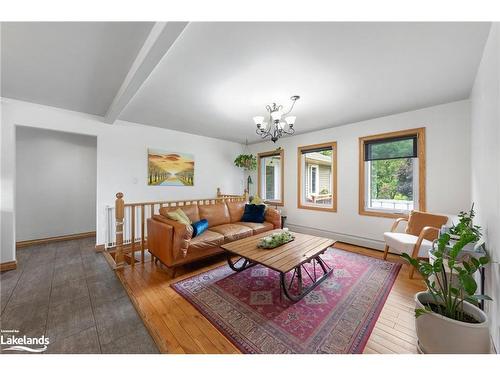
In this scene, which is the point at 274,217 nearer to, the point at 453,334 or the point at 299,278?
the point at 299,278

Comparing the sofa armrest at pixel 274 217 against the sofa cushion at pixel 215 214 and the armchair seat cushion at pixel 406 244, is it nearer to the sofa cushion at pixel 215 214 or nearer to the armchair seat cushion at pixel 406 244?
the sofa cushion at pixel 215 214

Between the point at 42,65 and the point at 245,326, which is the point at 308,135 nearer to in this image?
the point at 245,326

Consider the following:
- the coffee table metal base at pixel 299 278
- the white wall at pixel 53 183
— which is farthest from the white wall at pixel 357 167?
the white wall at pixel 53 183

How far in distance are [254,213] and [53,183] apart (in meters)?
4.28

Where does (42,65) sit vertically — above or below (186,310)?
above

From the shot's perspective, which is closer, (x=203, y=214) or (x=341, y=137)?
(x=203, y=214)

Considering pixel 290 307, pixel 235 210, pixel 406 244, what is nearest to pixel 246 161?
pixel 235 210

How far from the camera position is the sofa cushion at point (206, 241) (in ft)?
8.34

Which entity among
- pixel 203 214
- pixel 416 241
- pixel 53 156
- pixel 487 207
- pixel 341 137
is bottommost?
pixel 416 241

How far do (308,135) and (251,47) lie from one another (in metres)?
3.02

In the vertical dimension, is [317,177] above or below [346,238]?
above

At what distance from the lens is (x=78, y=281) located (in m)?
2.29

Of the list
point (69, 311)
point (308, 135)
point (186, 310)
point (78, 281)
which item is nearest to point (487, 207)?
point (186, 310)

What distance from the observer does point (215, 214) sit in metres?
3.52
